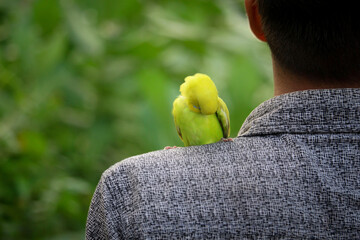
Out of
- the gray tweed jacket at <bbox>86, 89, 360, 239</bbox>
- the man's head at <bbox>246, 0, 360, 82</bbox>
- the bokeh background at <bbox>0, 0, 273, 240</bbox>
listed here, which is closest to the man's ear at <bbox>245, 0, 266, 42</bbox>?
the man's head at <bbox>246, 0, 360, 82</bbox>

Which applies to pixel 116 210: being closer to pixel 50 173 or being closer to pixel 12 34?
pixel 50 173

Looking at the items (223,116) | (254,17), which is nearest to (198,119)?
(223,116)

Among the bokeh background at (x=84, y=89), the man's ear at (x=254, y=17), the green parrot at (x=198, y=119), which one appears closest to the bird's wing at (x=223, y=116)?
the green parrot at (x=198, y=119)

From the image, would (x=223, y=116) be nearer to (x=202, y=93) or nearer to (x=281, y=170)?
(x=202, y=93)

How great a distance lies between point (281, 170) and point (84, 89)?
1.92 metres

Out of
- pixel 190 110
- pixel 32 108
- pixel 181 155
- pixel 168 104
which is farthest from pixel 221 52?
pixel 181 155

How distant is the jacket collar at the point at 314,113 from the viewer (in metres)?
0.69

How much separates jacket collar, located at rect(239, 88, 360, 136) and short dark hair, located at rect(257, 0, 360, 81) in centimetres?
4

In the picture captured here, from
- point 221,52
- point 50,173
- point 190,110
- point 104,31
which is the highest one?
point 104,31

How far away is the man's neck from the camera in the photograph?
0.73m

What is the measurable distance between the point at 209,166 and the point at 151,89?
1365 millimetres

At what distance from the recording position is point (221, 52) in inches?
101

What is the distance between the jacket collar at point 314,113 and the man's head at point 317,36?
0.04m

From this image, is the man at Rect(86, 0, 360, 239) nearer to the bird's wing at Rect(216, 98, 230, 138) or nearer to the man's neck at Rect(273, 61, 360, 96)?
the man's neck at Rect(273, 61, 360, 96)
